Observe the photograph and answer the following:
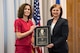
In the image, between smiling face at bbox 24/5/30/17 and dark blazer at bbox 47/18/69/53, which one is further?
smiling face at bbox 24/5/30/17

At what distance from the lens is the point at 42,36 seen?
253 cm

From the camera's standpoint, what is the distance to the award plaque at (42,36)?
2.49 metres

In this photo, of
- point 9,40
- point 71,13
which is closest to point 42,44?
point 9,40

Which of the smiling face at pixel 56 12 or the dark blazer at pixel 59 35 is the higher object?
the smiling face at pixel 56 12

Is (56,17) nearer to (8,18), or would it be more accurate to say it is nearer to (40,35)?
(40,35)

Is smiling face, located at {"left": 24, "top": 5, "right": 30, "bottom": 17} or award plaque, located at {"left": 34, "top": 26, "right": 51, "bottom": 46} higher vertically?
smiling face, located at {"left": 24, "top": 5, "right": 30, "bottom": 17}

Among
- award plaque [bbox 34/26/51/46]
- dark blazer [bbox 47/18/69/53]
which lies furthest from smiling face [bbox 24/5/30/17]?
dark blazer [bbox 47/18/69/53]

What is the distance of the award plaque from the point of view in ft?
8.16

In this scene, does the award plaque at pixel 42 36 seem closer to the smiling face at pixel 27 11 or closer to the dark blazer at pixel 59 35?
the dark blazer at pixel 59 35

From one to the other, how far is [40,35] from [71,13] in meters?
2.04

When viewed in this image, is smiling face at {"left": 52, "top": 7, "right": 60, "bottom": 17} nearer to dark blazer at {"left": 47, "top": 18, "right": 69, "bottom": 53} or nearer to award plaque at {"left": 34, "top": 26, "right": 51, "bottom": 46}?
dark blazer at {"left": 47, "top": 18, "right": 69, "bottom": 53}

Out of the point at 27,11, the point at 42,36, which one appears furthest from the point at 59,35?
the point at 27,11

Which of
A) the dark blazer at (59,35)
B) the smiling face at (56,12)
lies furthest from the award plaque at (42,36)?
the smiling face at (56,12)

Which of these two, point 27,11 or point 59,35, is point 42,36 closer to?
point 59,35
